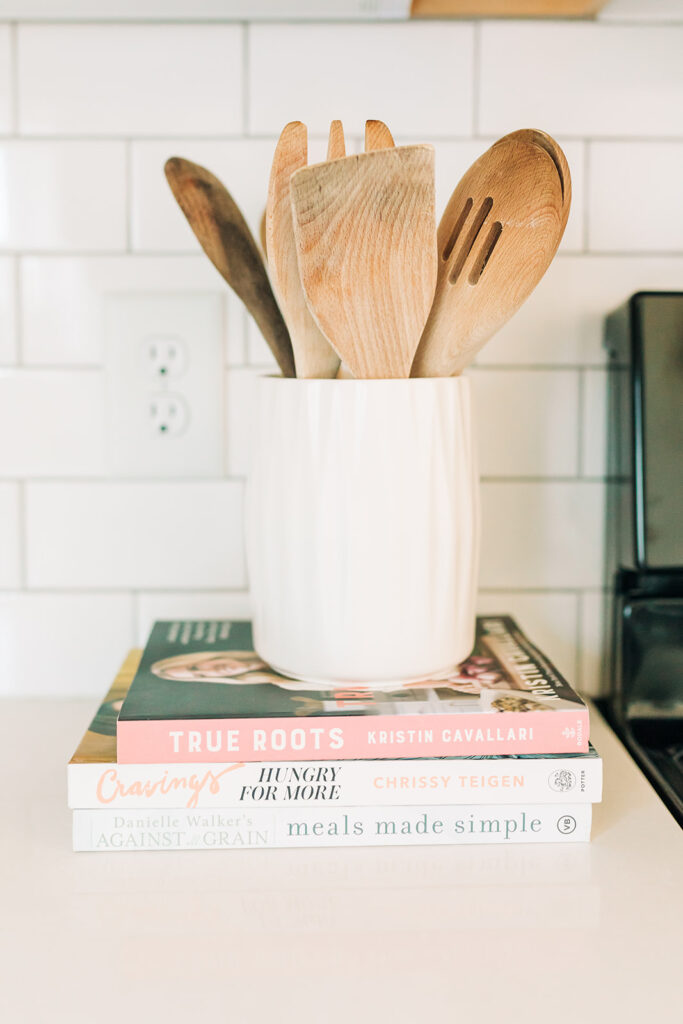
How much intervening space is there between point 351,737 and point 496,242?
1.02 feet

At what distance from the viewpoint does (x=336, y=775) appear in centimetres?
57

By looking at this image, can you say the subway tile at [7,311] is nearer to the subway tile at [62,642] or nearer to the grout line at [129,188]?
the grout line at [129,188]

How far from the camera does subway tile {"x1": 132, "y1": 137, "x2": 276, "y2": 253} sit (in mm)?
798

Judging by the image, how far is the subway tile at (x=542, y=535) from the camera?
2.78 ft

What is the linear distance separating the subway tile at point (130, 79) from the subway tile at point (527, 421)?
31 centimetres

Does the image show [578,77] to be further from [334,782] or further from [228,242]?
[334,782]

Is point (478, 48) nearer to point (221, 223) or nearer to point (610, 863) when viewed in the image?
point (221, 223)

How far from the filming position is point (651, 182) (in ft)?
2.67

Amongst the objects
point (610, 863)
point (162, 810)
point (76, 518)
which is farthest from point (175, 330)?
point (610, 863)

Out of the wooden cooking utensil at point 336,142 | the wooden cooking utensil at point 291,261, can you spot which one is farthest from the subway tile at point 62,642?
the wooden cooking utensil at point 336,142

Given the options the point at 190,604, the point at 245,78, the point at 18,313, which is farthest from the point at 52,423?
the point at 245,78

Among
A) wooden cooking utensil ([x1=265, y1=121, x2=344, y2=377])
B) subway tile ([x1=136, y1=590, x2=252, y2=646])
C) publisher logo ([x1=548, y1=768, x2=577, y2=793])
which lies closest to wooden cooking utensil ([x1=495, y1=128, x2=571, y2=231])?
wooden cooking utensil ([x1=265, y1=121, x2=344, y2=377])

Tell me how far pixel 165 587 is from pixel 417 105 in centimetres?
47

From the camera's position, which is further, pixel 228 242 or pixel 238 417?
pixel 238 417
